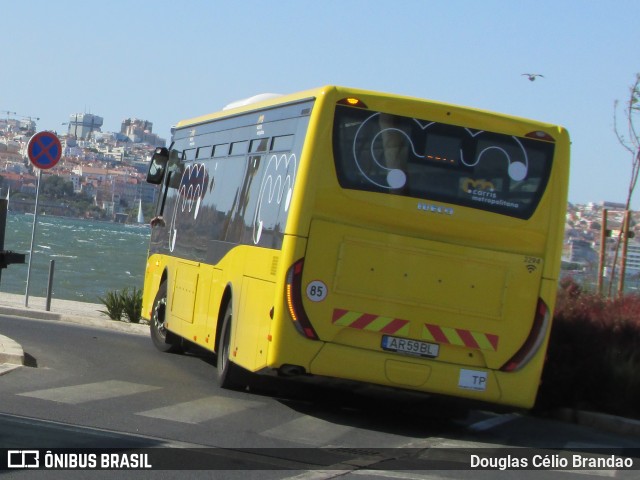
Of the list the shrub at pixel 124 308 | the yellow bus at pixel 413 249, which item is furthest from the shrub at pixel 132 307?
the yellow bus at pixel 413 249

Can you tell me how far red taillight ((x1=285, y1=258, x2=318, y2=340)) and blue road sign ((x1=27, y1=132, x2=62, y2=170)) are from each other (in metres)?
11.7

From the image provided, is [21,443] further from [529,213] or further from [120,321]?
[120,321]

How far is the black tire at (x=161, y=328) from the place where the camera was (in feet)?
56.8

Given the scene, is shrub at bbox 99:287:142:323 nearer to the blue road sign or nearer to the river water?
the blue road sign

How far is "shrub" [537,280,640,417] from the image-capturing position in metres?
13.7

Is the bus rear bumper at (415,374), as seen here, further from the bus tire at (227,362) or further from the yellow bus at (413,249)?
the bus tire at (227,362)

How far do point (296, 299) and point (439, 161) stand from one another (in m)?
1.93

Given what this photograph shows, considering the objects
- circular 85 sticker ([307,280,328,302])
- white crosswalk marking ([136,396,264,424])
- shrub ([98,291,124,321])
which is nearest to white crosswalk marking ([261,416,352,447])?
white crosswalk marking ([136,396,264,424])

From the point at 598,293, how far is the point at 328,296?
7.41m

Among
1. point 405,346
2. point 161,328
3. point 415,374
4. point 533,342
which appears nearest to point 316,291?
point 405,346

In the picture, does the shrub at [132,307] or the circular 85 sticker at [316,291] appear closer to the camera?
the circular 85 sticker at [316,291]

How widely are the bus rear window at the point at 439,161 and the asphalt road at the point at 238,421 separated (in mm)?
2077

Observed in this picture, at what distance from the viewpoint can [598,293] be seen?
1769 cm

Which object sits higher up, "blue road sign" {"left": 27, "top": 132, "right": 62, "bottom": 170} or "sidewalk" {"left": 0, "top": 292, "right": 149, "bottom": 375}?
"blue road sign" {"left": 27, "top": 132, "right": 62, "bottom": 170}
